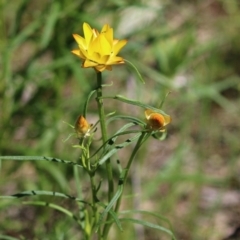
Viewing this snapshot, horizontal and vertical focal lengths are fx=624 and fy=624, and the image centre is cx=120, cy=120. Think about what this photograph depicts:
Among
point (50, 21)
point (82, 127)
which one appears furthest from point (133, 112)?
point (82, 127)

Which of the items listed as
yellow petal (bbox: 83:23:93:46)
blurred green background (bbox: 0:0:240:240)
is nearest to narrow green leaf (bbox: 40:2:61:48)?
blurred green background (bbox: 0:0:240:240)

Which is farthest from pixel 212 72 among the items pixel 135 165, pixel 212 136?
pixel 135 165

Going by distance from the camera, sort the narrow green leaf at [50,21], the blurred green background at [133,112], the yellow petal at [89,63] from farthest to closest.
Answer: the blurred green background at [133,112], the narrow green leaf at [50,21], the yellow petal at [89,63]

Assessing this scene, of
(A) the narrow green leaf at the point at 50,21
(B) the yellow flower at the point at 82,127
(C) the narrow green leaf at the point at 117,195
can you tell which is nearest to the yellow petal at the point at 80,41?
(B) the yellow flower at the point at 82,127

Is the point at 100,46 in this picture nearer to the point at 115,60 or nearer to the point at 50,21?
the point at 115,60

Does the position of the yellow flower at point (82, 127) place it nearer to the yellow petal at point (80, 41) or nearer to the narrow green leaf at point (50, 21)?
the yellow petal at point (80, 41)

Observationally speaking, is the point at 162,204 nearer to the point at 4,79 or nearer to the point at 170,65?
the point at 170,65
